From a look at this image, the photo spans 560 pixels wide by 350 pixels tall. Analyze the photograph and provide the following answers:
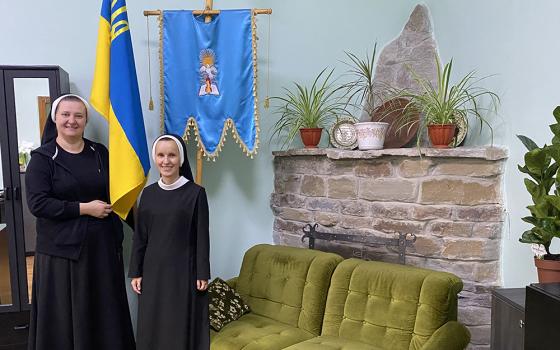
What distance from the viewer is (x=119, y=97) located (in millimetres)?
2512

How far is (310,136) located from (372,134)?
50 cm

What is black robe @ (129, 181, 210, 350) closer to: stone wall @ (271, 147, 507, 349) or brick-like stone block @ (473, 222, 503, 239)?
stone wall @ (271, 147, 507, 349)

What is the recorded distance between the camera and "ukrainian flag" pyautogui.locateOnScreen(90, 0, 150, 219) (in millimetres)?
2480

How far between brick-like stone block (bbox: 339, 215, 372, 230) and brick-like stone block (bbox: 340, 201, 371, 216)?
3cm

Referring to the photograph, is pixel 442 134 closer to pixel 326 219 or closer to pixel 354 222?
pixel 354 222

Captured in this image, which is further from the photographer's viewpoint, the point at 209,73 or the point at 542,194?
the point at 209,73

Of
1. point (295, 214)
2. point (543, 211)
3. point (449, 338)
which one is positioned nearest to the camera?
point (543, 211)

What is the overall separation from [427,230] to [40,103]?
7.56ft

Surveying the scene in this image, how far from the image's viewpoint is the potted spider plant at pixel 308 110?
Result: 119 inches

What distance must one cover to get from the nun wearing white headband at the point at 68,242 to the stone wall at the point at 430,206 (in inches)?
54.4

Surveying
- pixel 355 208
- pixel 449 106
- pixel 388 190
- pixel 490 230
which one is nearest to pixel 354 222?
pixel 355 208

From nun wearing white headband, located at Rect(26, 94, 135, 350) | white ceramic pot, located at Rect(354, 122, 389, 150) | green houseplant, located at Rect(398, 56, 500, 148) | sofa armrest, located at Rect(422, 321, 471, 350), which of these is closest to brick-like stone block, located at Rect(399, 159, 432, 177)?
green houseplant, located at Rect(398, 56, 500, 148)

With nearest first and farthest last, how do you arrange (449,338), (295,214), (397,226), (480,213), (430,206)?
(449,338)
(480,213)
(430,206)
(397,226)
(295,214)

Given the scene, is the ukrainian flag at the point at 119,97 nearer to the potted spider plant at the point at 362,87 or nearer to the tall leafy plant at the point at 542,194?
the potted spider plant at the point at 362,87
